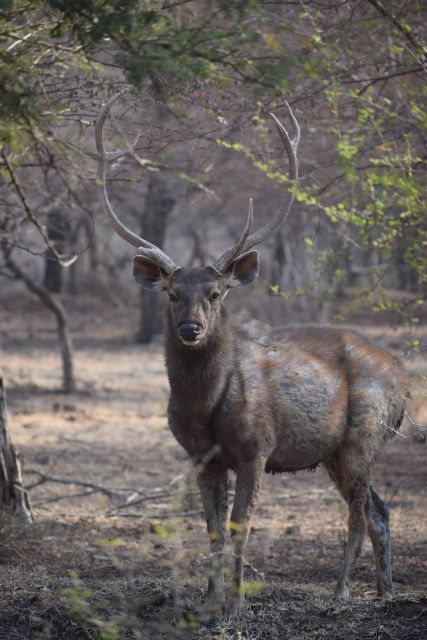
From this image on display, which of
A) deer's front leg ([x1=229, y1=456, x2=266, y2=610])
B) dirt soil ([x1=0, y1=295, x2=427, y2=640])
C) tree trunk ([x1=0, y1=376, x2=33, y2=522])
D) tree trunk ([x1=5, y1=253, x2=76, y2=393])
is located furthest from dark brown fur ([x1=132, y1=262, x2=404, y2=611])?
tree trunk ([x1=5, y1=253, x2=76, y2=393])

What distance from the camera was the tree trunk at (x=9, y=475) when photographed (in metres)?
8.45

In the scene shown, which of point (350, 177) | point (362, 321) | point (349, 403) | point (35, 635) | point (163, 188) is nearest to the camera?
point (35, 635)

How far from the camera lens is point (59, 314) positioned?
621 inches

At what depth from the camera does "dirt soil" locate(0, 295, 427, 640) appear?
607cm

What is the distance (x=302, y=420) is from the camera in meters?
7.11

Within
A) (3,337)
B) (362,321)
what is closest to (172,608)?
(3,337)

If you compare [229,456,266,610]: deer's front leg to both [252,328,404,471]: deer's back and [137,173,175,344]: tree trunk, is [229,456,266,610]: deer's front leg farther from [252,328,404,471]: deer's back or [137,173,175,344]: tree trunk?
[137,173,175,344]: tree trunk

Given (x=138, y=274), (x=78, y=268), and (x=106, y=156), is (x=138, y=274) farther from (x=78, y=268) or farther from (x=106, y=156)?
(x=78, y=268)

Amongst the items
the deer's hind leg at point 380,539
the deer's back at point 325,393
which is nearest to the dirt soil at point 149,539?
the deer's hind leg at point 380,539

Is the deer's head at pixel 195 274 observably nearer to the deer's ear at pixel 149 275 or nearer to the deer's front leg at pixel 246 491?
the deer's ear at pixel 149 275

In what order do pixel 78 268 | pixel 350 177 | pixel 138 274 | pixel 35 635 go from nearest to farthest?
pixel 35 635
pixel 138 274
pixel 350 177
pixel 78 268

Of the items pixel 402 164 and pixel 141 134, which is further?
pixel 402 164

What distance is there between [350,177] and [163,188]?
9.82 metres

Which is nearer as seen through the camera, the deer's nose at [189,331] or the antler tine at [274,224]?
the deer's nose at [189,331]
